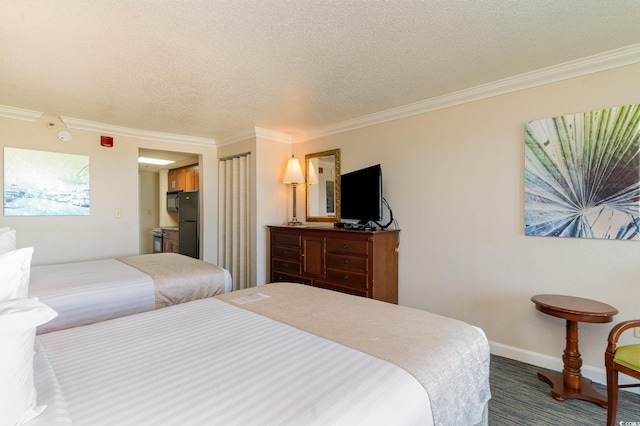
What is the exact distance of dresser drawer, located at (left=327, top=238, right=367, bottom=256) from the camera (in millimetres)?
2926

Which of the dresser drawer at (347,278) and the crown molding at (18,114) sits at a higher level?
the crown molding at (18,114)

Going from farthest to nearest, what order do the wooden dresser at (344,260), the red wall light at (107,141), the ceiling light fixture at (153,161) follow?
the ceiling light fixture at (153,161)
the red wall light at (107,141)
the wooden dresser at (344,260)

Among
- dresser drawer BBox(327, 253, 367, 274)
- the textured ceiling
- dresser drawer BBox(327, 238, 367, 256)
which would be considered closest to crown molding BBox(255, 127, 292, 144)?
the textured ceiling

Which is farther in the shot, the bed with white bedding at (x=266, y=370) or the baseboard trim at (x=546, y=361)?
the baseboard trim at (x=546, y=361)

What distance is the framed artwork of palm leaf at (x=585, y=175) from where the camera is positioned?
2.08m

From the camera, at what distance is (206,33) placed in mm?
1853

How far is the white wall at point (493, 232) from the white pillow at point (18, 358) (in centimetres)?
289

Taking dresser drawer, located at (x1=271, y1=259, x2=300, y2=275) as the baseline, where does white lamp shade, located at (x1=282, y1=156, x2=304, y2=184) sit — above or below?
above

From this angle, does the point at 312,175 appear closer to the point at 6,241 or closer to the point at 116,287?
the point at 116,287

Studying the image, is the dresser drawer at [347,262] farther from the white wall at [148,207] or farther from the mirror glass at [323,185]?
the white wall at [148,207]

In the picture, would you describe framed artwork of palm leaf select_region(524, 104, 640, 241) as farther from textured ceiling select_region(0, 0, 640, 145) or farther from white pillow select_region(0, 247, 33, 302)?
white pillow select_region(0, 247, 33, 302)

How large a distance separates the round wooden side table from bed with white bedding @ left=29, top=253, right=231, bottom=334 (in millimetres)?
2554

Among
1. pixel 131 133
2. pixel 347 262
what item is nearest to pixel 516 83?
pixel 347 262

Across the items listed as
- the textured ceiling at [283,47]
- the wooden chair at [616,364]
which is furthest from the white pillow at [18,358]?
the wooden chair at [616,364]
